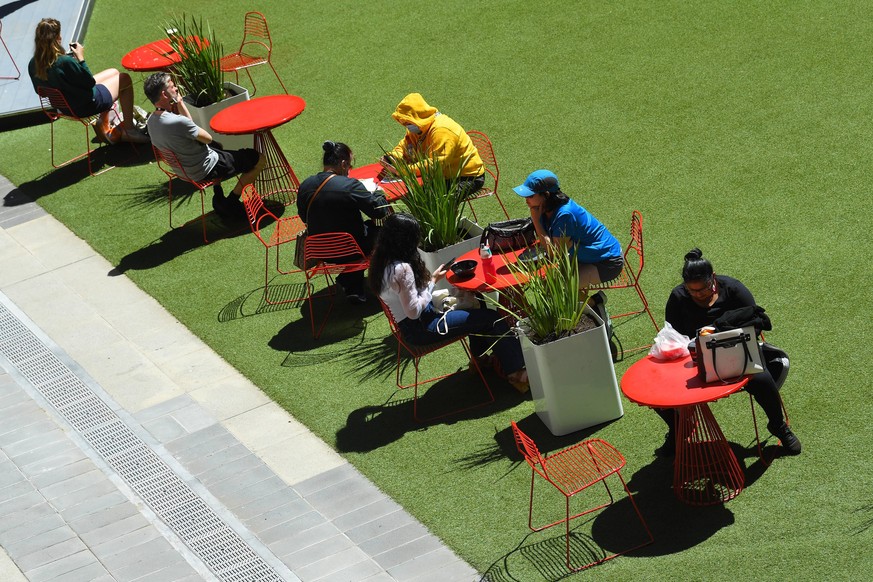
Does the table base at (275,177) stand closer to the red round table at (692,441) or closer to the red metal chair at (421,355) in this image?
the red metal chair at (421,355)

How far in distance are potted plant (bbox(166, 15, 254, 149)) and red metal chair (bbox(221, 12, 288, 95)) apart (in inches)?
31.8

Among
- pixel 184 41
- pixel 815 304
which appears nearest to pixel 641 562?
pixel 815 304


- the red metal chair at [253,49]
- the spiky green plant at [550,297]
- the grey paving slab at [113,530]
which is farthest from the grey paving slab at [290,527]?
the red metal chair at [253,49]

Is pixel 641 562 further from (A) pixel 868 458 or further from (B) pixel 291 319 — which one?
(B) pixel 291 319

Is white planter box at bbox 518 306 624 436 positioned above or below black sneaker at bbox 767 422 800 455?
above

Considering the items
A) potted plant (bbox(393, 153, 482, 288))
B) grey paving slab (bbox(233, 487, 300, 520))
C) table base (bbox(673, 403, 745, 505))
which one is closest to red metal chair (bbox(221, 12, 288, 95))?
potted plant (bbox(393, 153, 482, 288))

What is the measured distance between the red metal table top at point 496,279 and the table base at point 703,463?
54.3 inches

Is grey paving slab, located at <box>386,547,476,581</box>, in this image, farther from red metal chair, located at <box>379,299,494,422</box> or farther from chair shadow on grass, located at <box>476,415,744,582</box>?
red metal chair, located at <box>379,299,494,422</box>

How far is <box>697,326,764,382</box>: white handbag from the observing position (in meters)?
5.61

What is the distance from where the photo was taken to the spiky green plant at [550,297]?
643 centimetres

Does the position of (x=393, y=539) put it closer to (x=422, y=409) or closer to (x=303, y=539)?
(x=303, y=539)

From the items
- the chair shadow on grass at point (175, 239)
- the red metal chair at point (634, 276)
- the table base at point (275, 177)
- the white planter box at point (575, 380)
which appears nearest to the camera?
the white planter box at point (575, 380)

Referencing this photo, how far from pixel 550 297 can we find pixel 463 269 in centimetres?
90

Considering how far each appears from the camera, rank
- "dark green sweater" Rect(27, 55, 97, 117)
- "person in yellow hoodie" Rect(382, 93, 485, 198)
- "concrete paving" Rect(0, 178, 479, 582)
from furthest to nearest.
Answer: "dark green sweater" Rect(27, 55, 97, 117) < "person in yellow hoodie" Rect(382, 93, 485, 198) < "concrete paving" Rect(0, 178, 479, 582)
